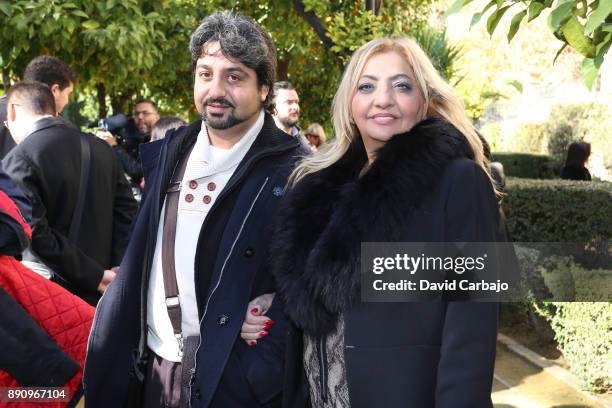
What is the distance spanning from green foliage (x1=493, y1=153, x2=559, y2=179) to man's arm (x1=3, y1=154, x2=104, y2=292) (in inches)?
649

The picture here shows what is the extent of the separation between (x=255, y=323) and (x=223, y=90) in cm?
85

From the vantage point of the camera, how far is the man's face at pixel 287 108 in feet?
22.7

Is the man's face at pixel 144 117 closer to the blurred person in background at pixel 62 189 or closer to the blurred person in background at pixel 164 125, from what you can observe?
the blurred person in background at pixel 164 125

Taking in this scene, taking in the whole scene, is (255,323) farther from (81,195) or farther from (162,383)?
(81,195)

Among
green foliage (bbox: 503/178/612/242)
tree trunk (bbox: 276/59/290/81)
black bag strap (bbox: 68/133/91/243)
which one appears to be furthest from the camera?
tree trunk (bbox: 276/59/290/81)

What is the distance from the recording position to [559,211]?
887 cm

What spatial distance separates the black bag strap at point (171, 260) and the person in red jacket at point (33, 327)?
68 centimetres

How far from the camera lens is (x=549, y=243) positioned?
862 centimetres

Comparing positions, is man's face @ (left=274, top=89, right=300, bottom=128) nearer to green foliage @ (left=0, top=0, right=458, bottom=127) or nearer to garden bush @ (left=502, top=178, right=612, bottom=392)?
green foliage @ (left=0, top=0, right=458, bottom=127)

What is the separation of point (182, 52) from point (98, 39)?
4.32m

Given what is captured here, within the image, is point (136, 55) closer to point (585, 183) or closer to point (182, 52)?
point (182, 52)

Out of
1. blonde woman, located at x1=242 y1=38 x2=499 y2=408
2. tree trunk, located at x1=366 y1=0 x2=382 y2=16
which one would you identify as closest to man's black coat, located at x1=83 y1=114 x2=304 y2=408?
blonde woman, located at x1=242 y1=38 x2=499 y2=408

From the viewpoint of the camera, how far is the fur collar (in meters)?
2.50

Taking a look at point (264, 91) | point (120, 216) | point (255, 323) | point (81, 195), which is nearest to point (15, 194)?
point (81, 195)
